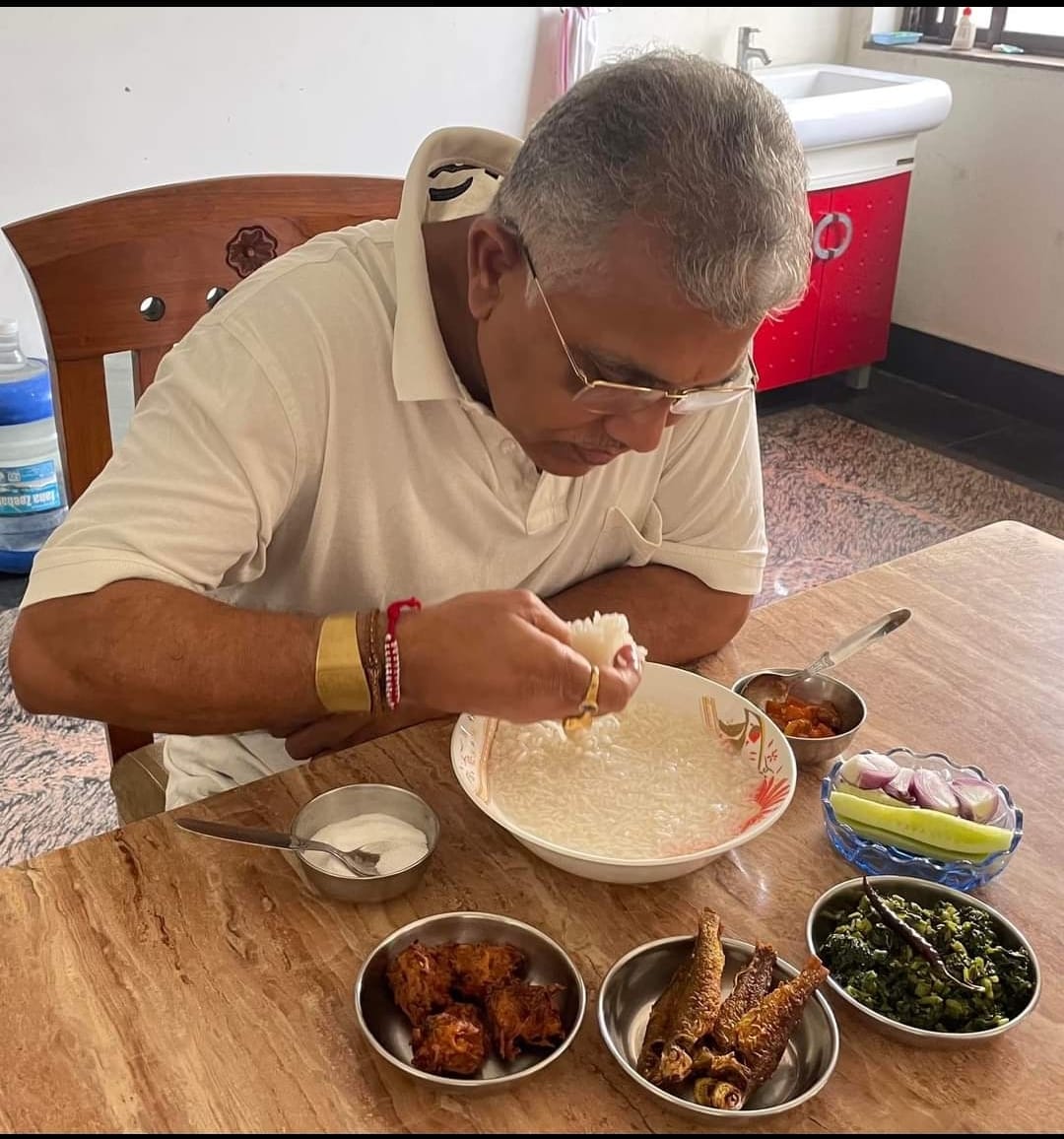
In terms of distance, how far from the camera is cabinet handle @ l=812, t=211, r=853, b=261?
13.4 ft

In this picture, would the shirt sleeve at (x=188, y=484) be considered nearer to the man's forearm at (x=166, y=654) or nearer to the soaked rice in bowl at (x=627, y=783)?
the man's forearm at (x=166, y=654)

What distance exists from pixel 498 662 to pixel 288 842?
248mm

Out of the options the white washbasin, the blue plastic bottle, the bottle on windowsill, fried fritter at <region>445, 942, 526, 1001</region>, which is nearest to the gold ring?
fried fritter at <region>445, 942, 526, 1001</region>

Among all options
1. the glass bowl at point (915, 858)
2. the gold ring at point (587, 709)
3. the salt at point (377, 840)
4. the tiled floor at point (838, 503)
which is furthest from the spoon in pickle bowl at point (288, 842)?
the tiled floor at point (838, 503)

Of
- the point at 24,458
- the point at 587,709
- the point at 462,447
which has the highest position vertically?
the point at 462,447

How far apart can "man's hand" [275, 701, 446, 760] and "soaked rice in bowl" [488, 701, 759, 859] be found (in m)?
0.11

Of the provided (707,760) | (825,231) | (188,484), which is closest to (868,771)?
(707,760)

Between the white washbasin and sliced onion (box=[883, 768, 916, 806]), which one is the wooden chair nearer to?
sliced onion (box=[883, 768, 916, 806])

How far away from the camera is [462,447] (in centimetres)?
141

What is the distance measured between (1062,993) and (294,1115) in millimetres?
631

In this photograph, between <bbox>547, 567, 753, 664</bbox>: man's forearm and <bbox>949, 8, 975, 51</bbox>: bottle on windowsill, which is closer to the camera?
<bbox>547, 567, 753, 664</bbox>: man's forearm

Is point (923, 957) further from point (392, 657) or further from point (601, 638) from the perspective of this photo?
point (392, 657)

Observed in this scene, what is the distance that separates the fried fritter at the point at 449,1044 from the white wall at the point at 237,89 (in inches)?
108

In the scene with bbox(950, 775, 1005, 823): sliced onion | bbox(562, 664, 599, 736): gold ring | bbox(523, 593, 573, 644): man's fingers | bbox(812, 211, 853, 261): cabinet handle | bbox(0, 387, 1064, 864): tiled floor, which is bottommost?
bbox(0, 387, 1064, 864): tiled floor
